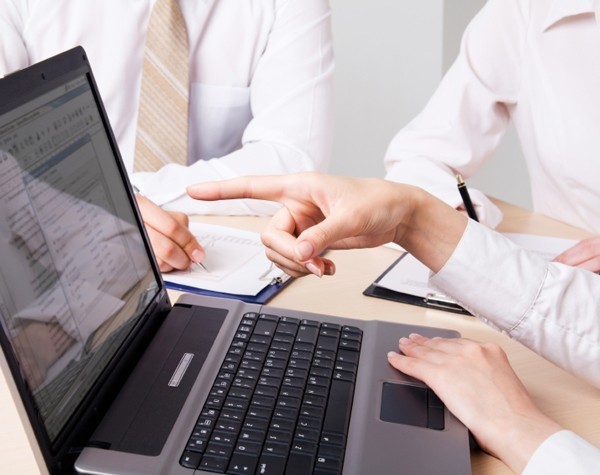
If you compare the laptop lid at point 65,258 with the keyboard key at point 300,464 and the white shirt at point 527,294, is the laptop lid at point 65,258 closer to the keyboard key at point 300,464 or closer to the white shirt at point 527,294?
the keyboard key at point 300,464

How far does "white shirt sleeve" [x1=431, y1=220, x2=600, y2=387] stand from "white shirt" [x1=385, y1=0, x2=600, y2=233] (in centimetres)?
41

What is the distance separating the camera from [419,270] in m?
0.97

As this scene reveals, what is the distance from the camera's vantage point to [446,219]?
78 cm

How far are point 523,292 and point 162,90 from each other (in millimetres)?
807

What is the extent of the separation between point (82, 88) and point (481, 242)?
0.45 meters

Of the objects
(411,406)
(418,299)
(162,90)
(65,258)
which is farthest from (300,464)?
(162,90)

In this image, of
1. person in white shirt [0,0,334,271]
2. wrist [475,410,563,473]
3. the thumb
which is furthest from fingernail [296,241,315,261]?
person in white shirt [0,0,334,271]

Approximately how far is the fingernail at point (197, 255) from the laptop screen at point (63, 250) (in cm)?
21

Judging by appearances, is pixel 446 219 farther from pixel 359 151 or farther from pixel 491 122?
pixel 359 151

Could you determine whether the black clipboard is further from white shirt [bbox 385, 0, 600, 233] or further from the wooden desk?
white shirt [bbox 385, 0, 600, 233]

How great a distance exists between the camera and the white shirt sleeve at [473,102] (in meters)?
1.31

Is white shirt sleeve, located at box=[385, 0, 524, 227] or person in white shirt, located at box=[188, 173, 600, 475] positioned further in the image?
white shirt sleeve, located at box=[385, 0, 524, 227]

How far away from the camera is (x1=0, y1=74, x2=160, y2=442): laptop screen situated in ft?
1.70

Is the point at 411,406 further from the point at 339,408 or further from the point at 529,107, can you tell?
the point at 529,107
